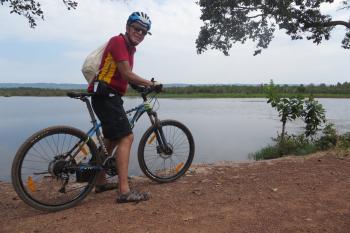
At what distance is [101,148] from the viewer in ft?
13.8

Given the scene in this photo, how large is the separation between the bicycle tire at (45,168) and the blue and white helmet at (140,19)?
1.32m

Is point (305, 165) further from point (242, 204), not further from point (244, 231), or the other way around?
point (244, 231)

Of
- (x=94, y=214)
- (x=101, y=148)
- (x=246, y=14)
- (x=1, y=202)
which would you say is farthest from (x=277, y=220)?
(x=246, y=14)

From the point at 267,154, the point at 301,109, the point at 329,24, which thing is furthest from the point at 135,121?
the point at 329,24

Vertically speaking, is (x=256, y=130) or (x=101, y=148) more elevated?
(x=101, y=148)

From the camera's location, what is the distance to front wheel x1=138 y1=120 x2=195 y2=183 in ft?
15.5

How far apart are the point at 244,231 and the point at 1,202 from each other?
2.81m

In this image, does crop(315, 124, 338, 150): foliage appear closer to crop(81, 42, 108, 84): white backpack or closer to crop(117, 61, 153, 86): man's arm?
crop(117, 61, 153, 86): man's arm

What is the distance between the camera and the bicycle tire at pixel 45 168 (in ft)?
11.9

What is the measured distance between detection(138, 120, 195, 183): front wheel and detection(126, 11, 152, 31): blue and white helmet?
1.33 meters

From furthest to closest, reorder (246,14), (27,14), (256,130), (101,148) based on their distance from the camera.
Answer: (256,130) < (246,14) < (27,14) < (101,148)

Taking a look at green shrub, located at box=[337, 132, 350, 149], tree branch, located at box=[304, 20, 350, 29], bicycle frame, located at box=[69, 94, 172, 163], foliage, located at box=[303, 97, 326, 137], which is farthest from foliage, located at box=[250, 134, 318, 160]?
bicycle frame, located at box=[69, 94, 172, 163]

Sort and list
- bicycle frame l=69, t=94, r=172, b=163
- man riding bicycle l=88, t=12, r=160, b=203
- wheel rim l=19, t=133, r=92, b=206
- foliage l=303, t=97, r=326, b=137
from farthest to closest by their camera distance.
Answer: foliage l=303, t=97, r=326, b=137, bicycle frame l=69, t=94, r=172, b=163, man riding bicycle l=88, t=12, r=160, b=203, wheel rim l=19, t=133, r=92, b=206

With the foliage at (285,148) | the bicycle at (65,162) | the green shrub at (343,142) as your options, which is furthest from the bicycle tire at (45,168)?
the foliage at (285,148)
